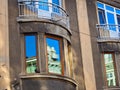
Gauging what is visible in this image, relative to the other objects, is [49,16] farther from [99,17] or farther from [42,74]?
[99,17]

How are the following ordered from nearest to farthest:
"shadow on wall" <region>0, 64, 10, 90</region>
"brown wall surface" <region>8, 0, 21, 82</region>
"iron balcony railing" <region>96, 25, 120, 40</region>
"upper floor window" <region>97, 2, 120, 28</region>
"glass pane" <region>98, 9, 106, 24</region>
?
"shadow on wall" <region>0, 64, 10, 90</region> < "brown wall surface" <region>8, 0, 21, 82</region> < "iron balcony railing" <region>96, 25, 120, 40</region> < "glass pane" <region>98, 9, 106, 24</region> < "upper floor window" <region>97, 2, 120, 28</region>

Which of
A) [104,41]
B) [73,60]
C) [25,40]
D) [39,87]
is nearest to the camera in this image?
[39,87]

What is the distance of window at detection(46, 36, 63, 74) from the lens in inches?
623

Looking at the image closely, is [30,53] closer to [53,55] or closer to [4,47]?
[53,55]

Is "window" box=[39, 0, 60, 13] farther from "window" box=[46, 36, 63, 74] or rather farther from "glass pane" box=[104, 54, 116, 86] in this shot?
"glass pane" box=[104, 54, 116, 86]

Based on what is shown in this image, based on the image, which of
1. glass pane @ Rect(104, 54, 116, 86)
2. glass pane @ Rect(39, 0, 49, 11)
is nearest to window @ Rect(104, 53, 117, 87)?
glass pane @ Rect(104, 54, 116, 86)

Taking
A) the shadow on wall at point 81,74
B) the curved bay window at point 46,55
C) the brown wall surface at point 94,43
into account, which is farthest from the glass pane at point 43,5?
the brown wall surface at point 94,43

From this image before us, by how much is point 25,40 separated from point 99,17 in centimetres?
603

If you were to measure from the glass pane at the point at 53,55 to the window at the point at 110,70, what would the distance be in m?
3.60

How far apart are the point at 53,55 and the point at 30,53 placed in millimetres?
1109

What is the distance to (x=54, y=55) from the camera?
16.1m

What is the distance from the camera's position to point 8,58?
48.8 feet

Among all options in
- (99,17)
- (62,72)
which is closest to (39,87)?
(62,72)

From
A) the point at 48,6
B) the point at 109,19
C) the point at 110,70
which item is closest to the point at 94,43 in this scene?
the point at 110,70
